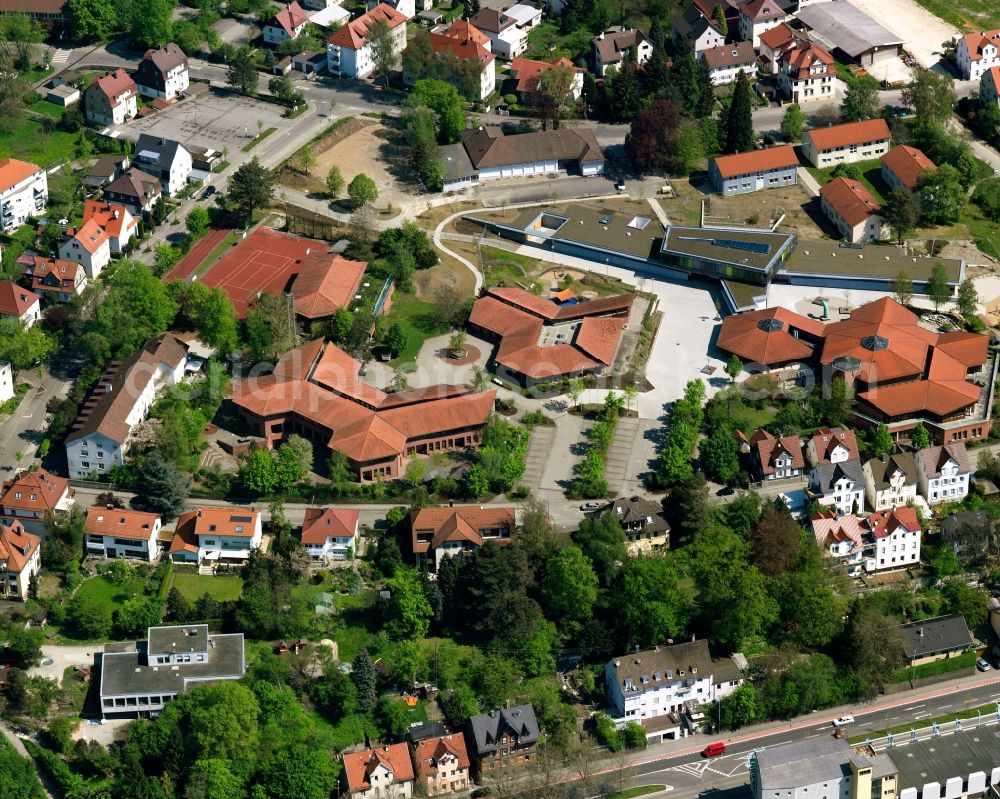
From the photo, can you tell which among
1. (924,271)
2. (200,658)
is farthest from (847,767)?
(924,271)

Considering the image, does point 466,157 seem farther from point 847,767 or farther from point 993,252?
point 847,767

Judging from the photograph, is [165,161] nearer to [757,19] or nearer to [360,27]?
[360,27]

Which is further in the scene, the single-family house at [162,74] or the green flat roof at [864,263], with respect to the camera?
the single-family house at [162,74]

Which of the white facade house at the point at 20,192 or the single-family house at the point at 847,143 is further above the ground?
the single-family house at the point at 847,143

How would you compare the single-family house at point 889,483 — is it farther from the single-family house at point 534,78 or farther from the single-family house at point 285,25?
the single-family house at point 285,25

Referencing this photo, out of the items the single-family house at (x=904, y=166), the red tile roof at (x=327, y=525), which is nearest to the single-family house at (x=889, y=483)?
the red tile roof at (x=327, y=525)

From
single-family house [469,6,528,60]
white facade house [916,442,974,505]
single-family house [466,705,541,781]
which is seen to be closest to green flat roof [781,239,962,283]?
white facade house [916,442,974,505]
